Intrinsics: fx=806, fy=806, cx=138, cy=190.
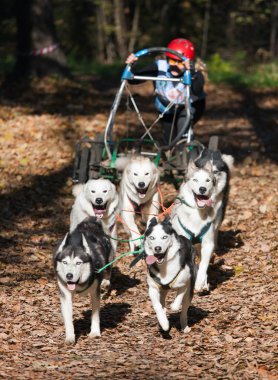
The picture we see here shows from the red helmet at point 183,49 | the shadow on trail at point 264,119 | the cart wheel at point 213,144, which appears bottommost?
the shadow on trail at point 264,119

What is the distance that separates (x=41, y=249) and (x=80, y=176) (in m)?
1.19

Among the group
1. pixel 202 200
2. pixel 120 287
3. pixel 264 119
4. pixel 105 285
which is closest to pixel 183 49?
pixel 202 200

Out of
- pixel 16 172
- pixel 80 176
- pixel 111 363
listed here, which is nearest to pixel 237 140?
pixel 16 172

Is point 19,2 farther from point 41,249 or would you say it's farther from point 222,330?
point 222,330

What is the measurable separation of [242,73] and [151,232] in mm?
18689

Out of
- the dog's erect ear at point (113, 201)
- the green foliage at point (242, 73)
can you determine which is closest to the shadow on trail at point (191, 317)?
the dog's erect ear at point (113, 201)

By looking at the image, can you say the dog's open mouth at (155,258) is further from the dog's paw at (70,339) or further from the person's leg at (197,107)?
the person's leg at (197,107)

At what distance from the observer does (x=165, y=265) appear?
22.5ft

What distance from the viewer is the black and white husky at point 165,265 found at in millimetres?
6707

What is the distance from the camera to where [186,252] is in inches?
276

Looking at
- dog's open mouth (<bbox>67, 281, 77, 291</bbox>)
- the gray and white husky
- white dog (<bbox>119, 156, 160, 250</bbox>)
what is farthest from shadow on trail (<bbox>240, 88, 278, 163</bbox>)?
dog's open mouth (<bbox>67, 281, 77, 291</bbox>)

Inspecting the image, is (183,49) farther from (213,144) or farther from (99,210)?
(99,210)

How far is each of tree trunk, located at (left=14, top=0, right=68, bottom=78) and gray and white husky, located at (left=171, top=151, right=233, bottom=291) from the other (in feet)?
36.0

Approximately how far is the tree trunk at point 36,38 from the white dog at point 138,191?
9819mm
